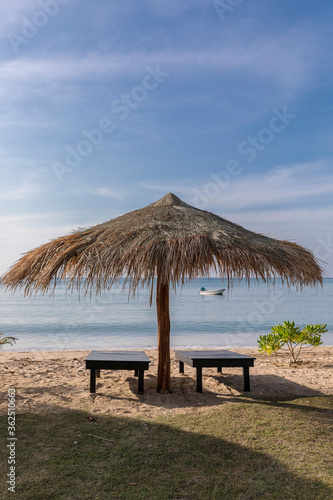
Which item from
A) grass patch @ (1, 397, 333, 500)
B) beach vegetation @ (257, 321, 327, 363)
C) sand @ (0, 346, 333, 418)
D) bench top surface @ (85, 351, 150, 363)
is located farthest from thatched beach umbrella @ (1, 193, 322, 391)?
beach vegetation @ (257, 321, 327, 363)

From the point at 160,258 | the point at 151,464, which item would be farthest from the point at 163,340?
the point at 151,464

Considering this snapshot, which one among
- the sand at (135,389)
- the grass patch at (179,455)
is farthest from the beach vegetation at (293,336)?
the grass patch at (179,455)

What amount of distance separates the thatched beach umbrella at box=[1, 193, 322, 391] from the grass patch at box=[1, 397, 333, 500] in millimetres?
1384

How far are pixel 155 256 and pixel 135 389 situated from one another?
82.5 inches

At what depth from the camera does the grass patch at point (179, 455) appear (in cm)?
245

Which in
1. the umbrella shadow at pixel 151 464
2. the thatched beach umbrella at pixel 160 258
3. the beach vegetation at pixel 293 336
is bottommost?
the umbrella shadow at pixel 151 464

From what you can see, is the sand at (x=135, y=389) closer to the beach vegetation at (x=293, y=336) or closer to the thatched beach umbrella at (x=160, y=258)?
the thatched beach umbrella at (x=160, y=258)

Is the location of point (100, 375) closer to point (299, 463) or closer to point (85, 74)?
point (299, 463)

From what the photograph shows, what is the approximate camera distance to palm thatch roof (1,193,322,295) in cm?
392

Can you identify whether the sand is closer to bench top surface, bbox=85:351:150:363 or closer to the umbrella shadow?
bench top surface, bbox=85:351:150:363

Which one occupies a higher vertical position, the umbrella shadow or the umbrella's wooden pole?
the umbrella's wooden pole

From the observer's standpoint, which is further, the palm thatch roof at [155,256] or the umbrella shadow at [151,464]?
the palm thatch roof at [155,256]

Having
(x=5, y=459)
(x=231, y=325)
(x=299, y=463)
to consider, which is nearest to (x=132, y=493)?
(x=5, y=459)

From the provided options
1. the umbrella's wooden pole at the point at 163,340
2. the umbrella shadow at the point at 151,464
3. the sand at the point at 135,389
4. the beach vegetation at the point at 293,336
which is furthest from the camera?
the beach vegetation at the point at 293,336
